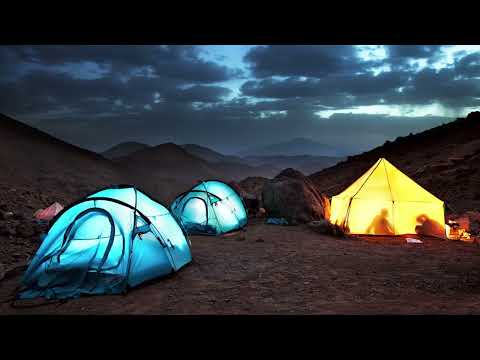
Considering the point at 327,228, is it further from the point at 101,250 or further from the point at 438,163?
the point at 438,163

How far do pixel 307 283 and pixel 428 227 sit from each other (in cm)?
741

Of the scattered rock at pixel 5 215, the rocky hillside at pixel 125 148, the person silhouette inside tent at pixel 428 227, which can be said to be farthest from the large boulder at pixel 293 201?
the rocky hillside at pixel 125 148

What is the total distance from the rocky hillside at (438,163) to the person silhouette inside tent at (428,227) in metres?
4.37

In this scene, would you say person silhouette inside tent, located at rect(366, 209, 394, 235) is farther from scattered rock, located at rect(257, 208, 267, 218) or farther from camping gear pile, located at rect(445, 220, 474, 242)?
scattered rock, located at rect(257, 208, 267, 218)

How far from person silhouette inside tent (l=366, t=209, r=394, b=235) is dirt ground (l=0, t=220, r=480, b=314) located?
1.16m

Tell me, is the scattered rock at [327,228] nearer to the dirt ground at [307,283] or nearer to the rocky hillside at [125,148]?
the dirt ground at [307,283]

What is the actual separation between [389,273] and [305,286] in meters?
2.32

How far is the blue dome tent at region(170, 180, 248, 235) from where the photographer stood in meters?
13.1

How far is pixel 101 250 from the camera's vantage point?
7.08 metres

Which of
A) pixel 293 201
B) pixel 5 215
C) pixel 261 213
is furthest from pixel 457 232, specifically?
pixel 5 215

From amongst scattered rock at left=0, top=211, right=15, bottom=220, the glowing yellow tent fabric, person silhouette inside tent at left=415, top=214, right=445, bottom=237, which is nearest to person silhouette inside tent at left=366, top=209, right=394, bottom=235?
the glowing yellow tent fabric

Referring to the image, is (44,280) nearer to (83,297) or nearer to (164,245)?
(83,297)
